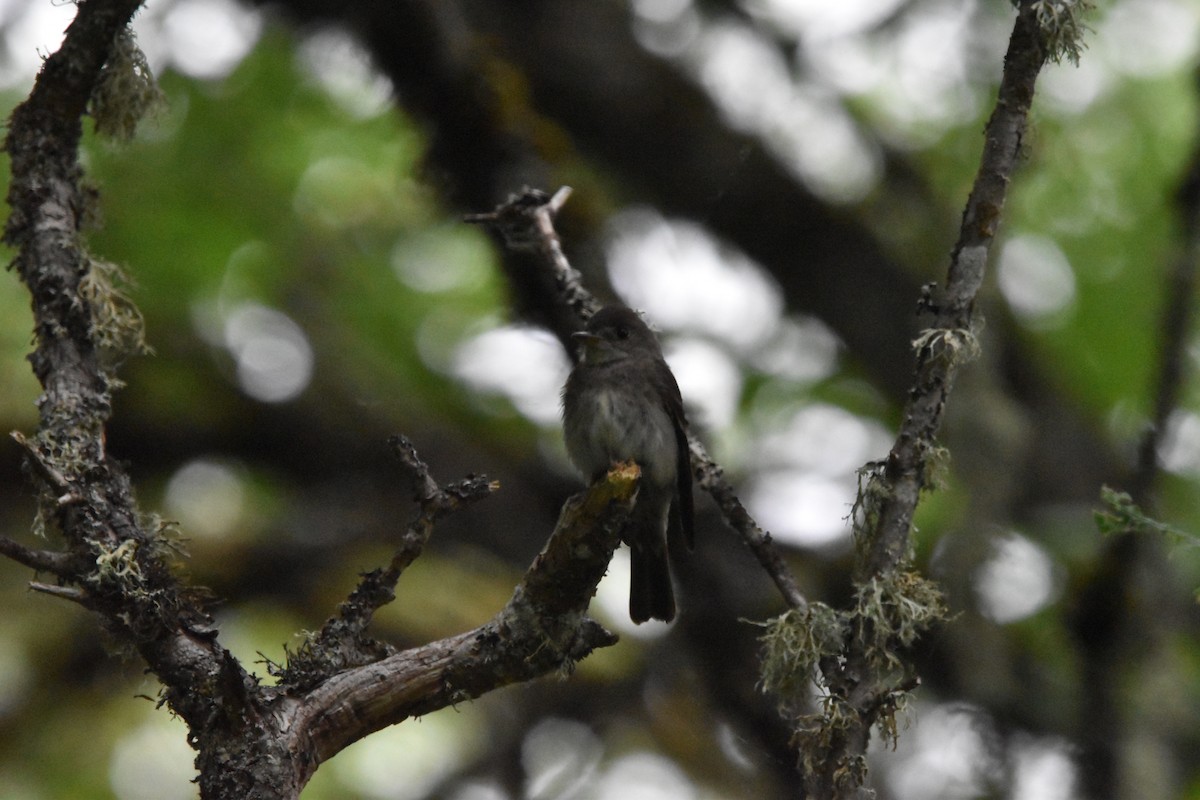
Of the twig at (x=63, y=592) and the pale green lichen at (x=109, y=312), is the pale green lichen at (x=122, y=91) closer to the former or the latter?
the pale green lichen at (x=109, y=312)

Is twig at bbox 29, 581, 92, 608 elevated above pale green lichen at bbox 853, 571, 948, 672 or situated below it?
below

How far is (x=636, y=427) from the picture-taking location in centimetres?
512

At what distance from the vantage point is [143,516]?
324 cm

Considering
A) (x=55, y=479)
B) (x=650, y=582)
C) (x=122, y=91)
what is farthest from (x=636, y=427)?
(x=55, y=479)

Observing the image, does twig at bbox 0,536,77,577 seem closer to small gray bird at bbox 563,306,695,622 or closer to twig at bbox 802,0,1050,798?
twig at bbox 802,0,1050,798

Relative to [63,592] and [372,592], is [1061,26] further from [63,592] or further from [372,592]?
[63,592]

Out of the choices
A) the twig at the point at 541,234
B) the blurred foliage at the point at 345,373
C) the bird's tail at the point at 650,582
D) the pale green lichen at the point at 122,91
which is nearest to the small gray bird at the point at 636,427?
the bird's tail at the point at 650,582

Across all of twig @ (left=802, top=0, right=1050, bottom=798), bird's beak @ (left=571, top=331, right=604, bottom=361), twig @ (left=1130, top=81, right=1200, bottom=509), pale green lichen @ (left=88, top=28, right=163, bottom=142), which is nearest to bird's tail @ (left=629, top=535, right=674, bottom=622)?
bird's beak @ (left=571, top=331, right=604, bottom=361)

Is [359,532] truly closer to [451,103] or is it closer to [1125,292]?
[451,103]

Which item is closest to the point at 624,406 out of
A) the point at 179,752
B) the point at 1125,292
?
the point at 1125,292

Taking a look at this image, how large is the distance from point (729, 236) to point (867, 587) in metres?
4.09

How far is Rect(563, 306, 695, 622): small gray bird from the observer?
5102 mm

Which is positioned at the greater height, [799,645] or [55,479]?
[799,645]

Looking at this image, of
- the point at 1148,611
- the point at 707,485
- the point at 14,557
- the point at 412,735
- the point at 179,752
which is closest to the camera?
the point at 14,557
